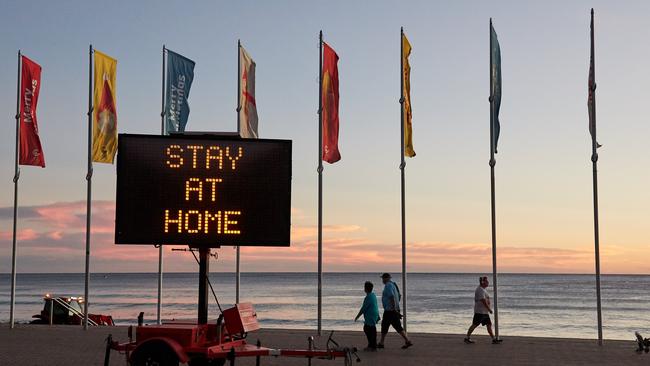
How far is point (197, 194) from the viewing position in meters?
17.3

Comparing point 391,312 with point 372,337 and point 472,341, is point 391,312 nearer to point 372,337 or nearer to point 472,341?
point 372,337

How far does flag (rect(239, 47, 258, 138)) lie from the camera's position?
2823 cm

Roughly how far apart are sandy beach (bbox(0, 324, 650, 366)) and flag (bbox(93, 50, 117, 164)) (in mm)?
5252

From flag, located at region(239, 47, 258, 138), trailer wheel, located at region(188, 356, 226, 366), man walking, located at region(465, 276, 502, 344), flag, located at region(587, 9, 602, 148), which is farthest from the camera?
flag, located at region(239, 47, 258, 138)

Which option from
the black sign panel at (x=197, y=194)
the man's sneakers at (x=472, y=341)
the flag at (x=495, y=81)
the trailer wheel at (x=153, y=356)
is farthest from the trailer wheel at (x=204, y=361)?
the flag at (x=495, y=81)

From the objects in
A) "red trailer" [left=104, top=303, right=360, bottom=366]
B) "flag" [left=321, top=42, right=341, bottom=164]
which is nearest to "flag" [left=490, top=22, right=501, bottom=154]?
"flag" [left=321, top=42, right=341, bottom=164]

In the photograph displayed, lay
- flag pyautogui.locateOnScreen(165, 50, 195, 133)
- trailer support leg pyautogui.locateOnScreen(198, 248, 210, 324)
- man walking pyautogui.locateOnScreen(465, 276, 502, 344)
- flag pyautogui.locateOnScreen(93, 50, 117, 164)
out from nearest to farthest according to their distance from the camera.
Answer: trailer support leg pyautogui.locateOnScreen(198, 248, 210, 324) → man walking pyautogui.locateOnScreen(465, 276, 502, 344) → flag pyautogui.locateOnScreen(93, 50, 117, 164) → flag pyautogui.locateOnScreen(165, 50, 195, 133)

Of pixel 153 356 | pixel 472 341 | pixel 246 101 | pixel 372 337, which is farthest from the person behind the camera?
pixel 246 101

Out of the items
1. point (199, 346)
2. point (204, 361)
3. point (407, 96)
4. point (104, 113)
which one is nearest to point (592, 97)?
point (407, 96)

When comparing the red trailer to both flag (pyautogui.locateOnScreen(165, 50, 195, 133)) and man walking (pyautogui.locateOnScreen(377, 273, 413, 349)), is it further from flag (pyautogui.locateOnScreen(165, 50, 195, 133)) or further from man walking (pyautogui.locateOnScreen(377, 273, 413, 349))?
flag (pyautogui.locateOnScreen(165, 50, 195, 133))

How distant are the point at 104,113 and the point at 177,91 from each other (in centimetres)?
229

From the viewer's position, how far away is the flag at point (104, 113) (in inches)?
1083

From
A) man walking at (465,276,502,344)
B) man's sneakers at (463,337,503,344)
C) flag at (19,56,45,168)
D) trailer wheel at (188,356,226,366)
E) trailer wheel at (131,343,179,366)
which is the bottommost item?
man's sneakers at (463,337,503,344)

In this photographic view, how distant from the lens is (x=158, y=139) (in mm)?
17422
